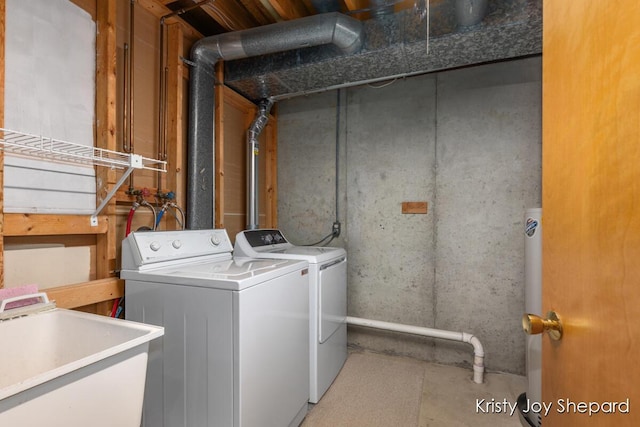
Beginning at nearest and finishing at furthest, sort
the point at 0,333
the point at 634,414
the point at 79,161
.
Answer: the point at 634,414
the point at 0,333
the point at 79,161

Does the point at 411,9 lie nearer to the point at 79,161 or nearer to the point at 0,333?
the point at 79,161

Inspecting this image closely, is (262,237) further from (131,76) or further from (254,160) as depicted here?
(131,76)

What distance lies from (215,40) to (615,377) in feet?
7.95

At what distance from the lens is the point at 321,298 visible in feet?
6.59

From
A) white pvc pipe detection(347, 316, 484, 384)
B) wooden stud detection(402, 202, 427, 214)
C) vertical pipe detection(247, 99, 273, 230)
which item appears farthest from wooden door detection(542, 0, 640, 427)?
vertical pipe detection(247, 99, 273, 230)

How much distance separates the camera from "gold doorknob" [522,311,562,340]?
0.69m

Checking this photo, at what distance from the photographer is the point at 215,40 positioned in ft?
6.65

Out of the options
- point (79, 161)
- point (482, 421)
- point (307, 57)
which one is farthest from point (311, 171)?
point (482, 421)

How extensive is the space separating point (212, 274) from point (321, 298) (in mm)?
844

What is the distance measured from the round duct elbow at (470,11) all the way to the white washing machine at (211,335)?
1.70 meters

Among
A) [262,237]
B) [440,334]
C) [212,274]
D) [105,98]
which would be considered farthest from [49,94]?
[440,334]

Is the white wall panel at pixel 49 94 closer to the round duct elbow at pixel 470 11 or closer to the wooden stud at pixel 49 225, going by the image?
the wooden stud at pixel 49 225

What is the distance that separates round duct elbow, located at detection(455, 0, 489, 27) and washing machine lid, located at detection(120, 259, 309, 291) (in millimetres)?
1682

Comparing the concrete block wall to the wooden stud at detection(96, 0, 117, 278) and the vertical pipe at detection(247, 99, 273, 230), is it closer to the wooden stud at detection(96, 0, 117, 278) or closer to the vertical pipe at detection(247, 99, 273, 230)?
the vertical pipe at detection(247, 99, 273, 230)
